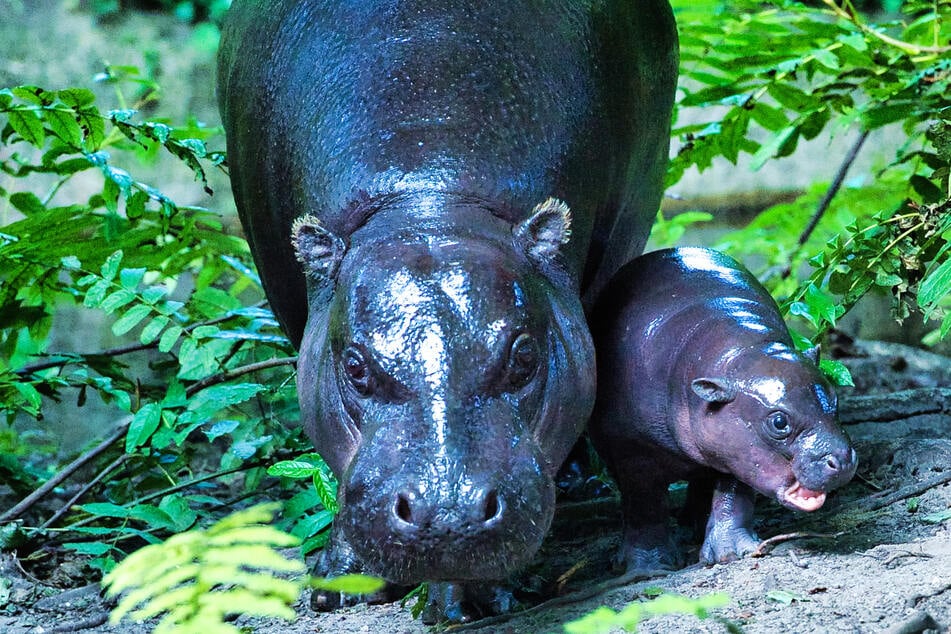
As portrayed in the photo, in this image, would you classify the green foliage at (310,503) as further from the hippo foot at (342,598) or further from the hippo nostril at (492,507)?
the hippo nostril at (492,507)

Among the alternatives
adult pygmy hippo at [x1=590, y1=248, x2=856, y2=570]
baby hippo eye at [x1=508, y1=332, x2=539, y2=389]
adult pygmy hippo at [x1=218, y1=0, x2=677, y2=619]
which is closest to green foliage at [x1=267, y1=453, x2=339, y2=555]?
adult pygmy hippo at [x1=218, y1=0, x2=677, y2=619]

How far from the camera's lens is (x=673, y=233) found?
709 centimetres

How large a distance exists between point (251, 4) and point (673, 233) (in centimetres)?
333

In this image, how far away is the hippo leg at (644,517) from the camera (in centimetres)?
382

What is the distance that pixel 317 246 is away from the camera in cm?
360

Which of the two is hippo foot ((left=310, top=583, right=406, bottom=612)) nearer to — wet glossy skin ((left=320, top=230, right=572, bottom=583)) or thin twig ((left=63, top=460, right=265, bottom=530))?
wet glossy skin ((left=320, top=230, right=572, bottom=583))

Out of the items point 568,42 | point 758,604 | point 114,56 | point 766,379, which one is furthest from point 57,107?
point 114,56

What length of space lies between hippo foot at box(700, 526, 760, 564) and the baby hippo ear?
1.43 metres

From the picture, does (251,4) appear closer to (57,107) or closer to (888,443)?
(57,107)

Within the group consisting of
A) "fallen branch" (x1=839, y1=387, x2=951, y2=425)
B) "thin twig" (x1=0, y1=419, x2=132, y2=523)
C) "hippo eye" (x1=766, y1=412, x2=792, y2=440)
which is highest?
"hippo eye" (x1=766, y1=412, x2=792, y2=440)

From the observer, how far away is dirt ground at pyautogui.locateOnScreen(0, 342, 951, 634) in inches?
114

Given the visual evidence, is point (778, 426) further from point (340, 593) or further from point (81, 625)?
point (81, 625)

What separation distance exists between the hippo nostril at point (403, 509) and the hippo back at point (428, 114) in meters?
0.97

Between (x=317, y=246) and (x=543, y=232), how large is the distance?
69 cm
